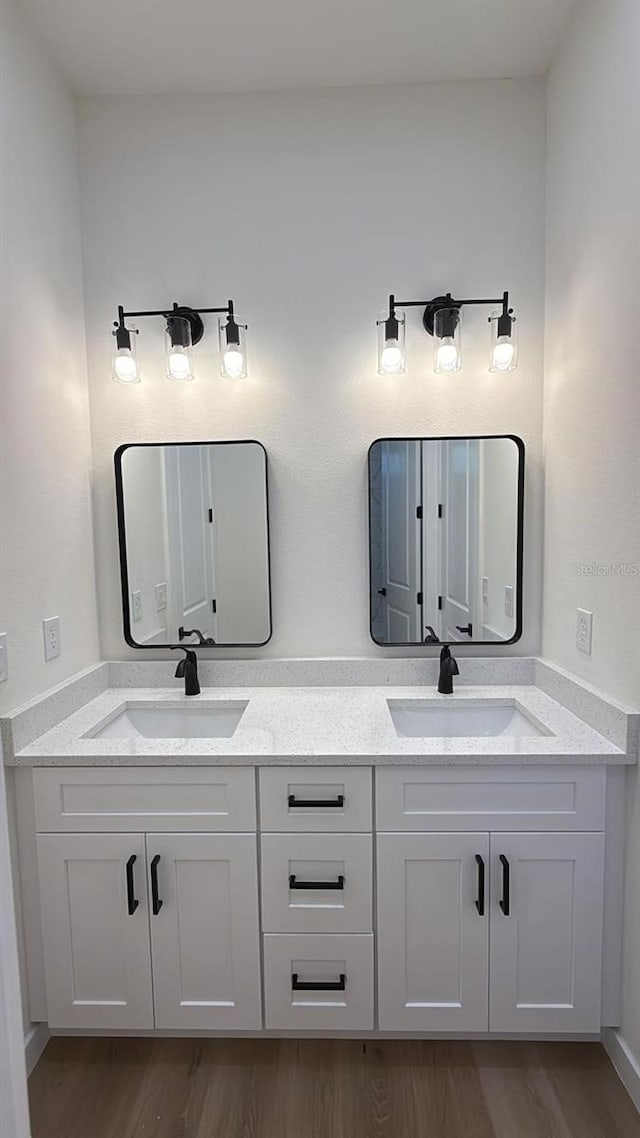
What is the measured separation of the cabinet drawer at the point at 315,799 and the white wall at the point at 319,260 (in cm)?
69

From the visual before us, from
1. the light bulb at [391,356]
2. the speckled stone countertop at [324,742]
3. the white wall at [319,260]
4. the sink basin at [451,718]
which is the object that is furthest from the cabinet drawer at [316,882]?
the light bulb at [391,356]

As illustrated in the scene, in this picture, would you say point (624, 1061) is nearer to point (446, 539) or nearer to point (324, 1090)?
point (324, 1090)

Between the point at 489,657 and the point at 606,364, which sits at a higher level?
the point at 606,364

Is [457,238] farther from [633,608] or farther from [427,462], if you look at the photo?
[633,608]

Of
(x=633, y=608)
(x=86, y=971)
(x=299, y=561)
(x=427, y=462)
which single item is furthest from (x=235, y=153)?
(x=86, y=971)

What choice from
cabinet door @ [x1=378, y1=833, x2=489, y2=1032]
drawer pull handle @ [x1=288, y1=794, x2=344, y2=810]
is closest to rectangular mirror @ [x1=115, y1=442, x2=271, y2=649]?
drawer pull handle @ [x1=288, y1=794, x2=344, y2=810]

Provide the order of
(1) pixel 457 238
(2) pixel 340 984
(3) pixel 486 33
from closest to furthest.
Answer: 1. (2) pixel 340 984
2. (3) pixel 486 33
3. (1) pixel 457 238

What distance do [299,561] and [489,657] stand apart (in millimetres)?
762

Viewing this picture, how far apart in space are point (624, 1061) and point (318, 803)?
1039 mm

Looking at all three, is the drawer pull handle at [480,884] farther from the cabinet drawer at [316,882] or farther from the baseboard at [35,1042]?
the baseboard at [35,1042]

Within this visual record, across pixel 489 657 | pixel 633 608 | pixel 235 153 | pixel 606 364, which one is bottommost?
pixel 489 657

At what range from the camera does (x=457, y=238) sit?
198 cm

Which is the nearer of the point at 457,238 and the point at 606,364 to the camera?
the point at 606,364

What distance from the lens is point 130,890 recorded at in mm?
1580
